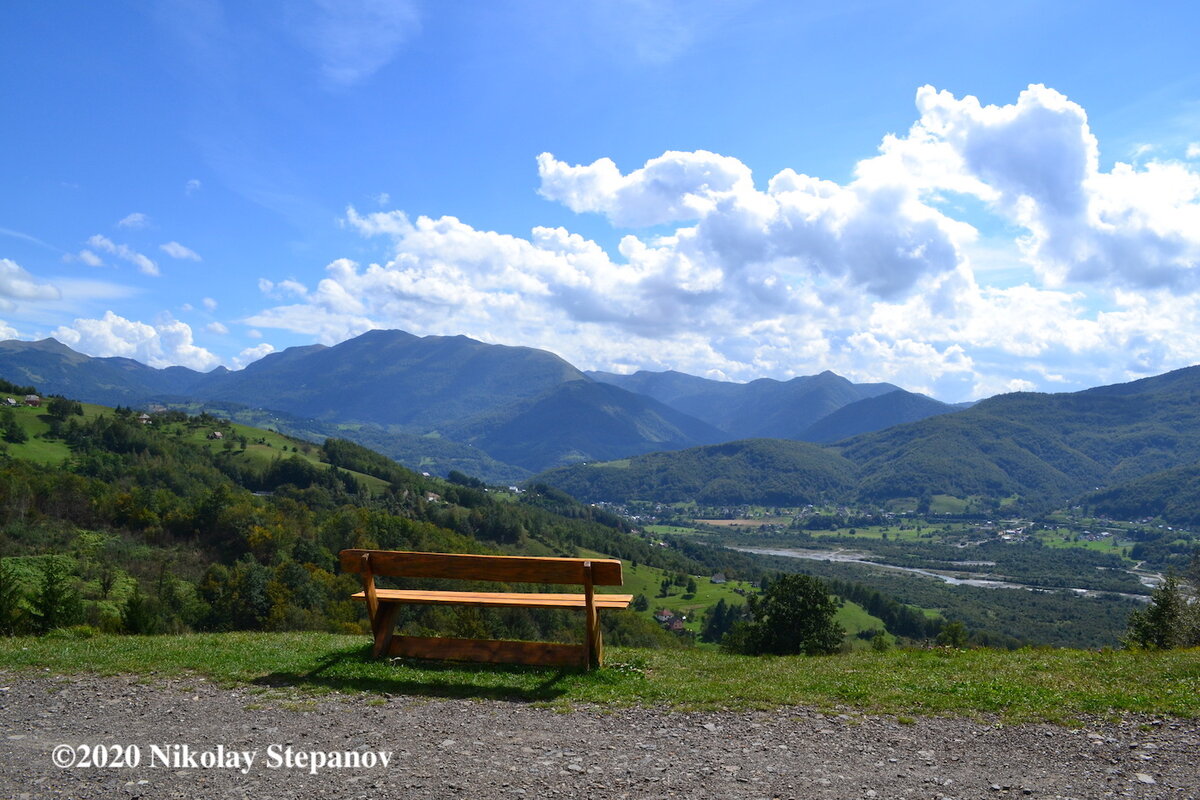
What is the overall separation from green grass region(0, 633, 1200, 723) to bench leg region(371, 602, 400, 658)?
0.23 metres

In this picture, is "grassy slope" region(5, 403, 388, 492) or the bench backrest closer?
the bench backrest

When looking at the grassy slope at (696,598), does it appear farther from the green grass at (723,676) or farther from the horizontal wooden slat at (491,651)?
the horizontal wooden slat at (491,651)

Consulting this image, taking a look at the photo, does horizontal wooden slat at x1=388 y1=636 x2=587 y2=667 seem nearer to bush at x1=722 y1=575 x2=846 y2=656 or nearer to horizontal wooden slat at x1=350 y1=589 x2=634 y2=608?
horizontal wooden slat at x1=350 y1=589 x2=634 y2=608

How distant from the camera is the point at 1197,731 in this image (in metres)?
7.38

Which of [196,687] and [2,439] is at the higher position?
[2,439]

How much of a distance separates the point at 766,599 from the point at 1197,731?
65.8 ft

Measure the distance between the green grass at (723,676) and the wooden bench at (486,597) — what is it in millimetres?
303

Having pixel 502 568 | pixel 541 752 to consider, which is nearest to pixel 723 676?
pixel 502 568

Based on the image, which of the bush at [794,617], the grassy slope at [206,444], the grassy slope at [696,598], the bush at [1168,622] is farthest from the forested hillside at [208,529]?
the bush at [1168,622]

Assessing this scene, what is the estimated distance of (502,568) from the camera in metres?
9.58

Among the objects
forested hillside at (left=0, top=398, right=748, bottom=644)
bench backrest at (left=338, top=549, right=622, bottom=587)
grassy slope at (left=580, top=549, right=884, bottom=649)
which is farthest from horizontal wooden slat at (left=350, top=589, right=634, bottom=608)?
grassy slope at (left=580, top=549, right=884, bottom=649)

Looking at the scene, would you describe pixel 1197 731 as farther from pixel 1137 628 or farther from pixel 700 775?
pixel 1137 628

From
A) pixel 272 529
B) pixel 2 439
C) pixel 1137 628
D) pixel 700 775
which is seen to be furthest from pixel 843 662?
pixel 2 439

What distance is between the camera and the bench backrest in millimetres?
9305
